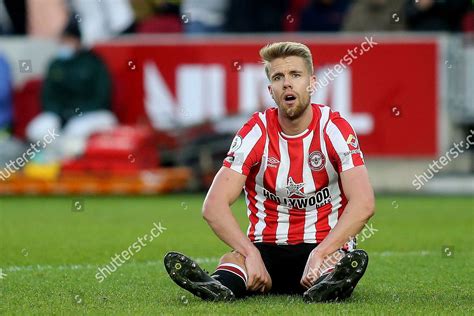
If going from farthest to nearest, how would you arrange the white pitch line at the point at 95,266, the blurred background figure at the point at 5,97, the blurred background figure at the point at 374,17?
the blurred background figure at the point at 374,17
the blurred background figure at the point at 5,97
the white pitch line at the point at 95,266

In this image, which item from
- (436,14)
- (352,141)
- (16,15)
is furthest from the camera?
(16,15)

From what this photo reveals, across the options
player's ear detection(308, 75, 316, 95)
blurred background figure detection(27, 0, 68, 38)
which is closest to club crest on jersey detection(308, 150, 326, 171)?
player's ear detection(308, 75, 316, 95)

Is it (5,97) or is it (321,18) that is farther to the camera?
(321,18)

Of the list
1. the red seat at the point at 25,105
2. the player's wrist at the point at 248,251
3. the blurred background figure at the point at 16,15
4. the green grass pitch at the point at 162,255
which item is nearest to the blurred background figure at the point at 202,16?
the red seat at the point at 25,105

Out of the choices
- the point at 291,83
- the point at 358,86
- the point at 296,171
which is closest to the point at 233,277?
the point at 296,171

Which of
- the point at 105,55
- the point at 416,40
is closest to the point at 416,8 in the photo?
the point at 416,40

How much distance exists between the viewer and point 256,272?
686 centimetres

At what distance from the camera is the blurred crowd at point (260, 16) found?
19.2m

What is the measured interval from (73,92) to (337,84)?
4.24 m

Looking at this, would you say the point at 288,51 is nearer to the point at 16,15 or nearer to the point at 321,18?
the point at 321,18

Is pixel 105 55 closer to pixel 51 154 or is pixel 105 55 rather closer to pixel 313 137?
pixel 51 154

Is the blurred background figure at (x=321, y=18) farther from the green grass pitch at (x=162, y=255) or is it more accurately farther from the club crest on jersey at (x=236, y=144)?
the club crest on jersey at (x=236, y=144)

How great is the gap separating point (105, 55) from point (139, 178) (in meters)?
2.33

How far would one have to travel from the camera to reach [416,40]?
730 inches
